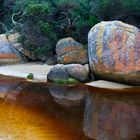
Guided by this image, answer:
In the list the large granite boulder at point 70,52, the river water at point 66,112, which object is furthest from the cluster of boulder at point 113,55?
the large granite boulder at point 70,52

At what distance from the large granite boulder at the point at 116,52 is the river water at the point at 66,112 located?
879 mm

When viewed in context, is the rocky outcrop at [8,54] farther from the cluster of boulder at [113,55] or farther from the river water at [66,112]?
the cluster of boulder at [113,55]

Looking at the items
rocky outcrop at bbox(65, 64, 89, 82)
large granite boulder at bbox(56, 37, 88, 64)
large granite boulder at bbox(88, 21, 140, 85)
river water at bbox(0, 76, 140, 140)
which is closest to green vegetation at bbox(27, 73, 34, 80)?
river water at bbox(0, 76, 140, 140)

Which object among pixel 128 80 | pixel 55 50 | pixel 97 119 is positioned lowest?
pixel 55 50

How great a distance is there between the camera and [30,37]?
2214 cm

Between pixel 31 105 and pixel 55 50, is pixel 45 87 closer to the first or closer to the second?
pixel 31 105

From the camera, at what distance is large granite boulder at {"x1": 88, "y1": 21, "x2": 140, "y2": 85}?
16.5 metres

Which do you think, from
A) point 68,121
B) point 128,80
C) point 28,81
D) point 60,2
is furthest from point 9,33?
point 68,121

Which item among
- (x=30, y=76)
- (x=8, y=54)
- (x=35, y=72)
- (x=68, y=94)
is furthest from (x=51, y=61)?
(x=68, y=94)

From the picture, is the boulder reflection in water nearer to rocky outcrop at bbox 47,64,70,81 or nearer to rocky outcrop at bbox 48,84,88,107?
rocky outcrop at bbox 48,84,88,107

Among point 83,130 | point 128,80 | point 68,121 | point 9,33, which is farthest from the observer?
point 9,33

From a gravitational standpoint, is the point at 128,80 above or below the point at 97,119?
below

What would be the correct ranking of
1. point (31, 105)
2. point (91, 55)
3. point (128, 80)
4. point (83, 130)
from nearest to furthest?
point (83, 130) < point (31, 105) < point (128, 80) < point (91, 55)

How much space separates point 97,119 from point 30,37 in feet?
36.1
